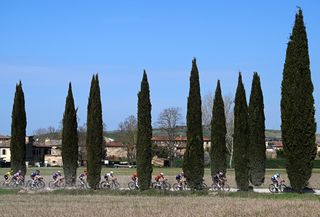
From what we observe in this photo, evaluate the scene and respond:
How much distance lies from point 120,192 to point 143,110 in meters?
5.57

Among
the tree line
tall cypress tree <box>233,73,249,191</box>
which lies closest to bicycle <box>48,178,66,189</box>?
the tree line

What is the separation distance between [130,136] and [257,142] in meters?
87.2

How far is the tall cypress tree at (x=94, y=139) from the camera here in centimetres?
3694

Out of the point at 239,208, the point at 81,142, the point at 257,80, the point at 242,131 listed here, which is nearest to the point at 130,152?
the point at 81,142

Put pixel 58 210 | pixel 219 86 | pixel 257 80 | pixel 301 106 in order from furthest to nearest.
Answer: pixel 257 80, pixel 219 86, pixel 301 106, pixel 58 210

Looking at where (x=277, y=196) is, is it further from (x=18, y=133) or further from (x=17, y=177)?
(x=18, y=133)

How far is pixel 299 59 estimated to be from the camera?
31.9 m

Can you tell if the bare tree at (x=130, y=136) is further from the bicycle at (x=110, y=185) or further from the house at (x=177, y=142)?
the bicycle at (x=110, y=185)

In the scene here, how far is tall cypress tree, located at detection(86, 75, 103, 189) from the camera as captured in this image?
1454 inches

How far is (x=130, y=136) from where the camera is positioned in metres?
130

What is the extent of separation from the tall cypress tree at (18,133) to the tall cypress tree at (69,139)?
401cm

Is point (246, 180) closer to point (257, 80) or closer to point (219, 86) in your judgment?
point (219, 86)

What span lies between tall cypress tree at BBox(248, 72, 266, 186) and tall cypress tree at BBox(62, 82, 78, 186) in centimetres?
1382

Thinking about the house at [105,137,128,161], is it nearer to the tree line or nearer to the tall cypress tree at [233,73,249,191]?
the tree line
